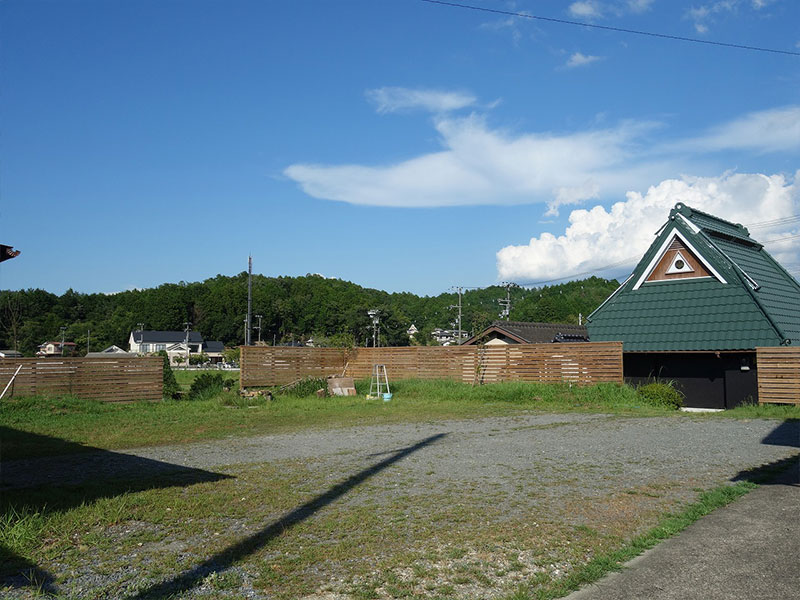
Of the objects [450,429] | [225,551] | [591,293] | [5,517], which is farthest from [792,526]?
[591,293]

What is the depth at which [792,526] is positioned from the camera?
211 inches

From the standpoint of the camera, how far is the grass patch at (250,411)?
41.2ft

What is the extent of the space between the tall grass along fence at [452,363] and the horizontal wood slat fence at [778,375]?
421cm

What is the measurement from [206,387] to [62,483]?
51.2ft

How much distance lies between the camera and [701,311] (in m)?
19.4

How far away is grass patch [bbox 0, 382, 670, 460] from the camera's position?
12.6 meters

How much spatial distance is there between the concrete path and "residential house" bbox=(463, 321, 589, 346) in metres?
21.4

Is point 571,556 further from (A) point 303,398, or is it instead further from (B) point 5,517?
(A) point 303,398

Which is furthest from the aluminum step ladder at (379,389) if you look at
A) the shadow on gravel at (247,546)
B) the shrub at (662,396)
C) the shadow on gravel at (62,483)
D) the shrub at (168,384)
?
the shadow on gravel at (247,546)

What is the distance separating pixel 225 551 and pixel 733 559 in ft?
13.5

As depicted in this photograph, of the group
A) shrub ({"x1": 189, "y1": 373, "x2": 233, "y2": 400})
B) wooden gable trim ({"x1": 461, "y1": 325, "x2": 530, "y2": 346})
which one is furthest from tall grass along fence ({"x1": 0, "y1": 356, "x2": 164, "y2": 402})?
wooden gable trim ({"x1": 461, "y1": 325, "x2": 530, "y2": 346})

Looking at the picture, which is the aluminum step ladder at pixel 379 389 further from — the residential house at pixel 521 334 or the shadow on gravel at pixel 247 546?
the shadow on gravel at pixel 247 546

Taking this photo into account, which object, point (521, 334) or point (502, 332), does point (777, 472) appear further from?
point (502, 332)

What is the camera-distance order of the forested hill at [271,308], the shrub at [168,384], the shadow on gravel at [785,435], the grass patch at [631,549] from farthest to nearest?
the forested hill at [271,308] < the shrub at [168,384] < the shadow on gravel at [785,435] < the grass patch at [631,549]
